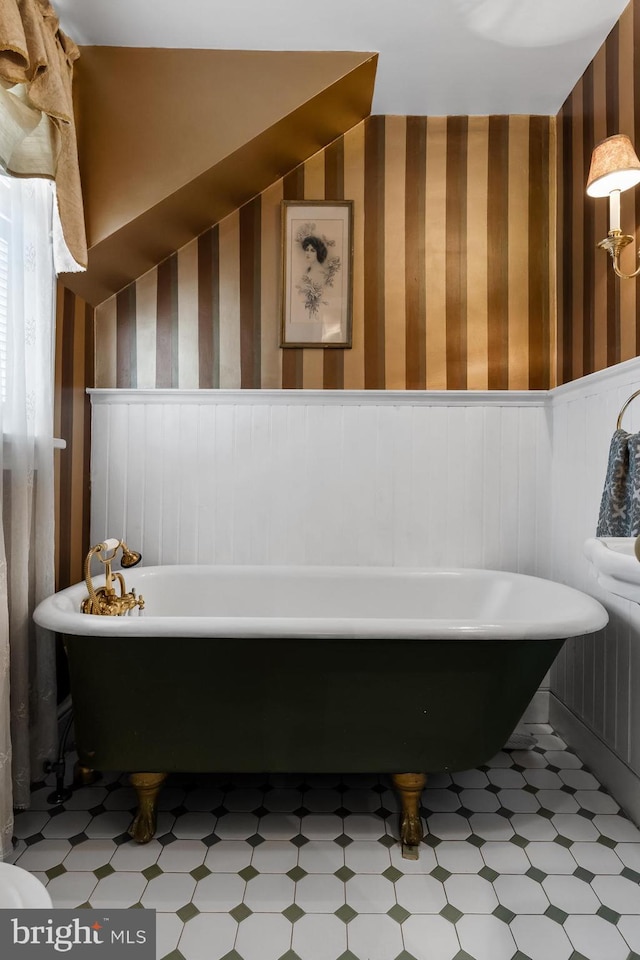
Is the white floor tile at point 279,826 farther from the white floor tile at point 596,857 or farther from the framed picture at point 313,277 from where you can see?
the framed picture at point 313,277

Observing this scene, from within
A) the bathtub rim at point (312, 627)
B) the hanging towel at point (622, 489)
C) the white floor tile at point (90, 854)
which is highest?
the hanging towel at point (622, 489)

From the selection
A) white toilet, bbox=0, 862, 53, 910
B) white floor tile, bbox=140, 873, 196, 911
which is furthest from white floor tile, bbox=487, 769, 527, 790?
white toilet, bbox=0, 862, 53, 910

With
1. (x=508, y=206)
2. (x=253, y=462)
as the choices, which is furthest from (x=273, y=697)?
(x=508, y=206)

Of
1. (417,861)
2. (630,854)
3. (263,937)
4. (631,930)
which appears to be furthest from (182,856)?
(630,854)

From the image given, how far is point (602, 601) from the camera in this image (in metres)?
2.02

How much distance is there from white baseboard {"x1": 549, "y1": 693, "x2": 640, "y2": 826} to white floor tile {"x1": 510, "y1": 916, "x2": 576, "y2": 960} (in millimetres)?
567

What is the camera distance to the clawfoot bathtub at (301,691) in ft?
4.88

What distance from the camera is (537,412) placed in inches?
97.0

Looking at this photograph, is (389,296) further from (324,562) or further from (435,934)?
(435,934)

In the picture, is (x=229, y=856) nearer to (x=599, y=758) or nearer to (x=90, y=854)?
(x=90, y=854)

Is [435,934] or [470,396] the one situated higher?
[470,396]

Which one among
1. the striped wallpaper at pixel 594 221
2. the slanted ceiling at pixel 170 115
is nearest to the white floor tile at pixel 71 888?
the slanted ceiling at pixel 170 115

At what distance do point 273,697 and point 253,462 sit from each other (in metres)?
1.12

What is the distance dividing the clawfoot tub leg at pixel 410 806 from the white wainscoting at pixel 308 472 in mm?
969
